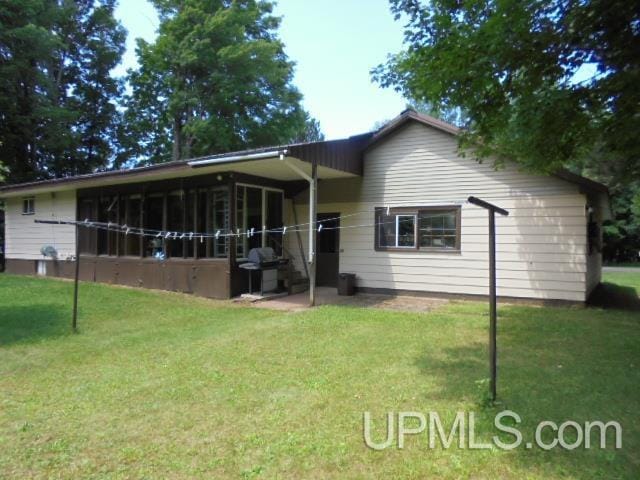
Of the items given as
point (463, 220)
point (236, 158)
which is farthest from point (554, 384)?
point (236, 158)

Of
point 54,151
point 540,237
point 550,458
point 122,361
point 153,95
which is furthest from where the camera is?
point 153,95

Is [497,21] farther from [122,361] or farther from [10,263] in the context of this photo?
[10,263]

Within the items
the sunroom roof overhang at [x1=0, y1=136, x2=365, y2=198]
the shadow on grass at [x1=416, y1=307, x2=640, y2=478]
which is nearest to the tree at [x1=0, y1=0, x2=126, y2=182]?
the sunroom roof overhang at [x1=0, y1=136, x2=365, y2=198]

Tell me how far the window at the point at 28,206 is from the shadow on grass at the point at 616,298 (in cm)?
1659

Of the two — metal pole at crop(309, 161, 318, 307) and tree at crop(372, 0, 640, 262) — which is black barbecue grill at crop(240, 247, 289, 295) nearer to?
metal pole at crop(309, 161, 318, 307)

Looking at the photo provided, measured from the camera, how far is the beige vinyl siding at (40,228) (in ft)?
43.6

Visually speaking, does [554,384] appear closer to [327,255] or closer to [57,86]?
[327,255]

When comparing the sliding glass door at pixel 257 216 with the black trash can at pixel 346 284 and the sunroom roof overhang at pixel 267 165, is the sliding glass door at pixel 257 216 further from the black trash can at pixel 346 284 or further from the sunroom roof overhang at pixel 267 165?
the black trash can at pixel 346 284

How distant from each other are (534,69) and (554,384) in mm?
3745

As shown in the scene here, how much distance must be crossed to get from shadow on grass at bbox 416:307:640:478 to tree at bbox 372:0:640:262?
2.65m

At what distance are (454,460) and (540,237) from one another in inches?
267

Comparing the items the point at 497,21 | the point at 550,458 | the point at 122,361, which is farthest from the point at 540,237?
the point at 122,361

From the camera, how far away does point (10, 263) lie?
1517 centimetres

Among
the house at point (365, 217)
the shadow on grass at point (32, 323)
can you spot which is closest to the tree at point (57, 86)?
the house at point (365, 217)
